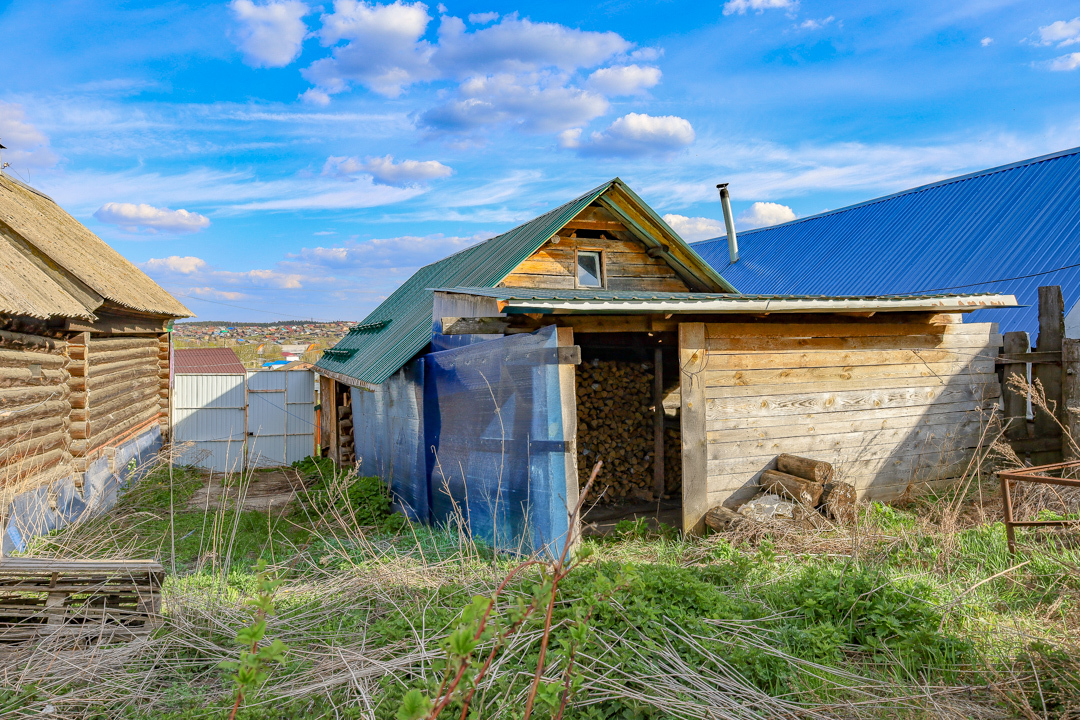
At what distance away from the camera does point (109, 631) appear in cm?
460

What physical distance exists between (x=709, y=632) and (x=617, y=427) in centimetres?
598

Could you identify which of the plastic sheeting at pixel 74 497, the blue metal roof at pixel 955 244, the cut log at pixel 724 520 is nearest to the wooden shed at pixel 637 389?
the cut log at pixel 724 520

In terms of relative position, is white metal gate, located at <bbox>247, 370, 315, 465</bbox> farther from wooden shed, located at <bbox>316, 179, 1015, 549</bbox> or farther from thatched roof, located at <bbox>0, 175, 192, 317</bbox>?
wooden shed, located at <bbox>316, 179, 1015, 549</bbox>

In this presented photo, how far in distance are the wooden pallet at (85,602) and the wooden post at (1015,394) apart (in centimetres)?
969

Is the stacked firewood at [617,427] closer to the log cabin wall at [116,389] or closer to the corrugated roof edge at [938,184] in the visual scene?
the log cabin wall at [116,389]

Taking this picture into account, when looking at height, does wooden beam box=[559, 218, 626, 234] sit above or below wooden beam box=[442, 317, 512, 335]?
above

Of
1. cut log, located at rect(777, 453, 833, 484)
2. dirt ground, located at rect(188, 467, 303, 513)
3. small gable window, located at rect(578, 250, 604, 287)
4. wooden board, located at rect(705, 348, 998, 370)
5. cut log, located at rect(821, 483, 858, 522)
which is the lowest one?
dirt ground, located at rect(188, 467, 303, 513)

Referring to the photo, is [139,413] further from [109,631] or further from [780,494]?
[780,494]

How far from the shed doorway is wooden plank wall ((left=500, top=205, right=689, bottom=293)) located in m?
1.22

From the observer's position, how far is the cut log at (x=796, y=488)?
693cm

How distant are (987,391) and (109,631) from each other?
992 cm

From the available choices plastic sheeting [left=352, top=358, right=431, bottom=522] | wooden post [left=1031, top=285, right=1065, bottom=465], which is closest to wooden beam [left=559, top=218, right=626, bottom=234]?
plastic sheeting [left=352, top=358, right=431, bottom=522]

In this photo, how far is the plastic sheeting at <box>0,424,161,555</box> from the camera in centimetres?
746

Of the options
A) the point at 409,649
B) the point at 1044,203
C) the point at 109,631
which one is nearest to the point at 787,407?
the point at 409,649
